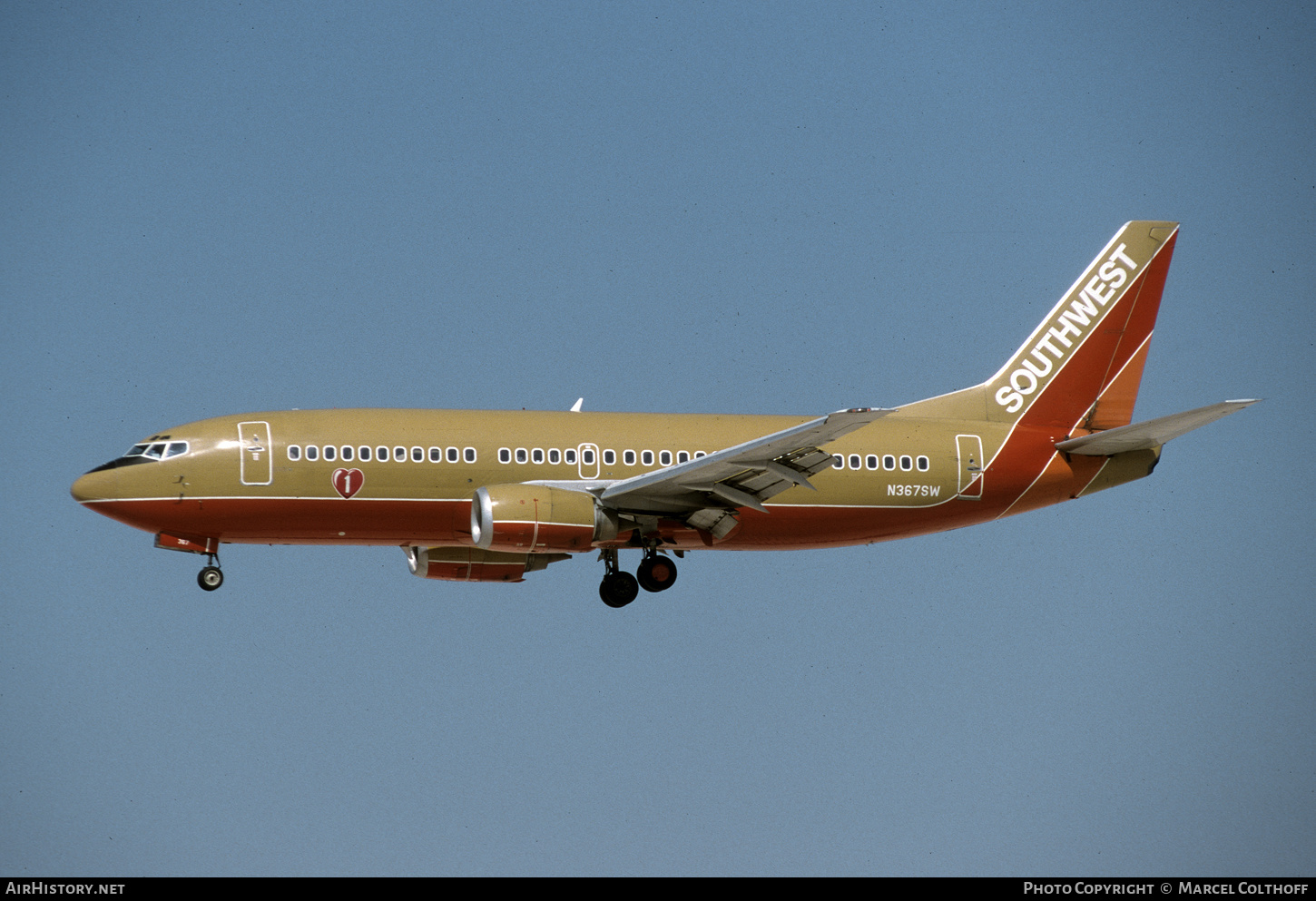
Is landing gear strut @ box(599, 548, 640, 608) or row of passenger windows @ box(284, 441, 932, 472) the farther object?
landing gear strut @ box(599, 548, 640, 608)

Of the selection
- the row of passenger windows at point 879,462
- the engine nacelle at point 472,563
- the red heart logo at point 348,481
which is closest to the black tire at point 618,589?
the engine nacelle at point 472,563

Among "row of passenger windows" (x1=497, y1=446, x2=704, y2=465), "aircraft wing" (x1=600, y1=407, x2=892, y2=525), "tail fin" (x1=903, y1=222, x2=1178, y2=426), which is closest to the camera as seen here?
"aircraft wing" (x1=600, y1=407, x2=892, y2=525)

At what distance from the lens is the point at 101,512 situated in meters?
51.6

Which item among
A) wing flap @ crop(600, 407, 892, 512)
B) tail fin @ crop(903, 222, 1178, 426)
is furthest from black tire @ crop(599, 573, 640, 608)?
tail fin @ crop(903, 222, 1178, 426)

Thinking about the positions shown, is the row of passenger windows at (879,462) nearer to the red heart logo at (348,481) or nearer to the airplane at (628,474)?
the airplane at (628,474)

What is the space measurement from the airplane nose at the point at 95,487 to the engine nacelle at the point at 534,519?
9.95 meters

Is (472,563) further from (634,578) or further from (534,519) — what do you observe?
(534,519)

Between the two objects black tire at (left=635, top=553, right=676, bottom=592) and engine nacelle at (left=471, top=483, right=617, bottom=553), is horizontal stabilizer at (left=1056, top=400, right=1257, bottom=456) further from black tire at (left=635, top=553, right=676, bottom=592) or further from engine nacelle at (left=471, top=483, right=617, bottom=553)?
engine nacelle at (left=471, top=483, right=617, bottom=553)

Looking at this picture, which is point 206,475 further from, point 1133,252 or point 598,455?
point 1133,252

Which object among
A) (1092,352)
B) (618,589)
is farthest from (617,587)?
(1092,352)

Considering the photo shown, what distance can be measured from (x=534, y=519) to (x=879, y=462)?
1135 cm

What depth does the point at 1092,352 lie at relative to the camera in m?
60.0

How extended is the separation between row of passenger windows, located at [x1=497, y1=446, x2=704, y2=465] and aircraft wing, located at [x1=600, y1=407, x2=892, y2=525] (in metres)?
0.73

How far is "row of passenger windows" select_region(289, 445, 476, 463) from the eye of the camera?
170 ft
